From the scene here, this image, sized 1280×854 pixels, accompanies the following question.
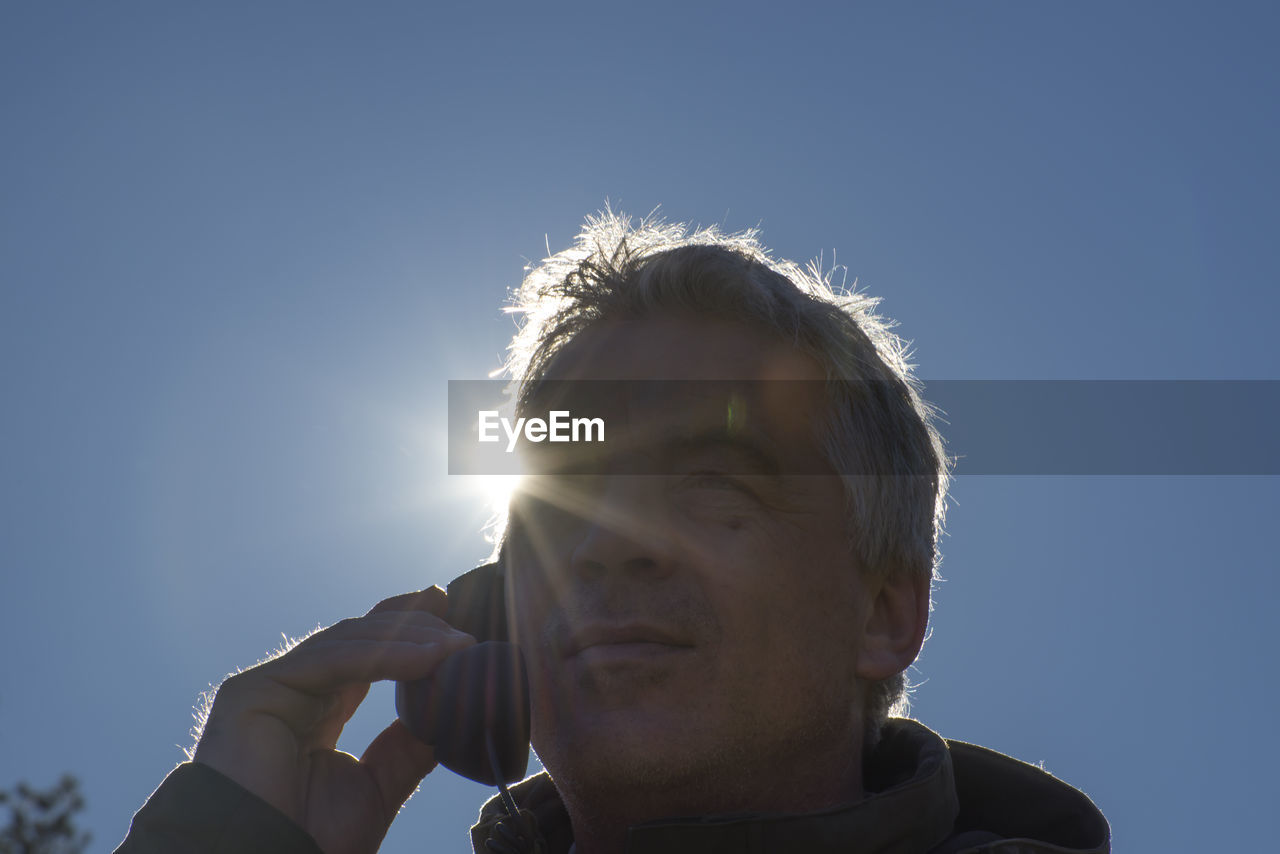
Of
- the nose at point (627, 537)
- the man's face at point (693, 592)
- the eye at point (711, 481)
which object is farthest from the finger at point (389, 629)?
Answer: the eye at point (711, 481)

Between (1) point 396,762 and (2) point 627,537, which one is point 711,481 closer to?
(2) point 627,537

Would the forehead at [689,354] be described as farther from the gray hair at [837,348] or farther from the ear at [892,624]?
the ear at [892,624]

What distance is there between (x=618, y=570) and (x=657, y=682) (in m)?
0.31

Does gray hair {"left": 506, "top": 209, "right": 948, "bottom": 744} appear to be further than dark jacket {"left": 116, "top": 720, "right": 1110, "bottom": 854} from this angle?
Yes

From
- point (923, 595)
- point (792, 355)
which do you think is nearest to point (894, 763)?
point (923, 595)

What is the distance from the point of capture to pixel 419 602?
317 centimetres

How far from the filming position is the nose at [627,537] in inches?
109

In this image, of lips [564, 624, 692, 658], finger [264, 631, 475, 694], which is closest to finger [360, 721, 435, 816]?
finger [264, 631, 475, 694]

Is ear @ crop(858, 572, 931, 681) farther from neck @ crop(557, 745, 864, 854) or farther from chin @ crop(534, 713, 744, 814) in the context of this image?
chin @ crop(534, 713, 744, 814)

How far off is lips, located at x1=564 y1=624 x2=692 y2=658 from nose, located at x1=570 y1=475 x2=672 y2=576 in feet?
0.49

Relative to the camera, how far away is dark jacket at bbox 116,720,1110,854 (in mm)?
2500

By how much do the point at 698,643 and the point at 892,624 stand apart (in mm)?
840

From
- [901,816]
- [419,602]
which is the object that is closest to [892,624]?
[901,816]

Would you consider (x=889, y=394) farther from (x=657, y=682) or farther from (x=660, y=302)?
(x=657, y=682)
